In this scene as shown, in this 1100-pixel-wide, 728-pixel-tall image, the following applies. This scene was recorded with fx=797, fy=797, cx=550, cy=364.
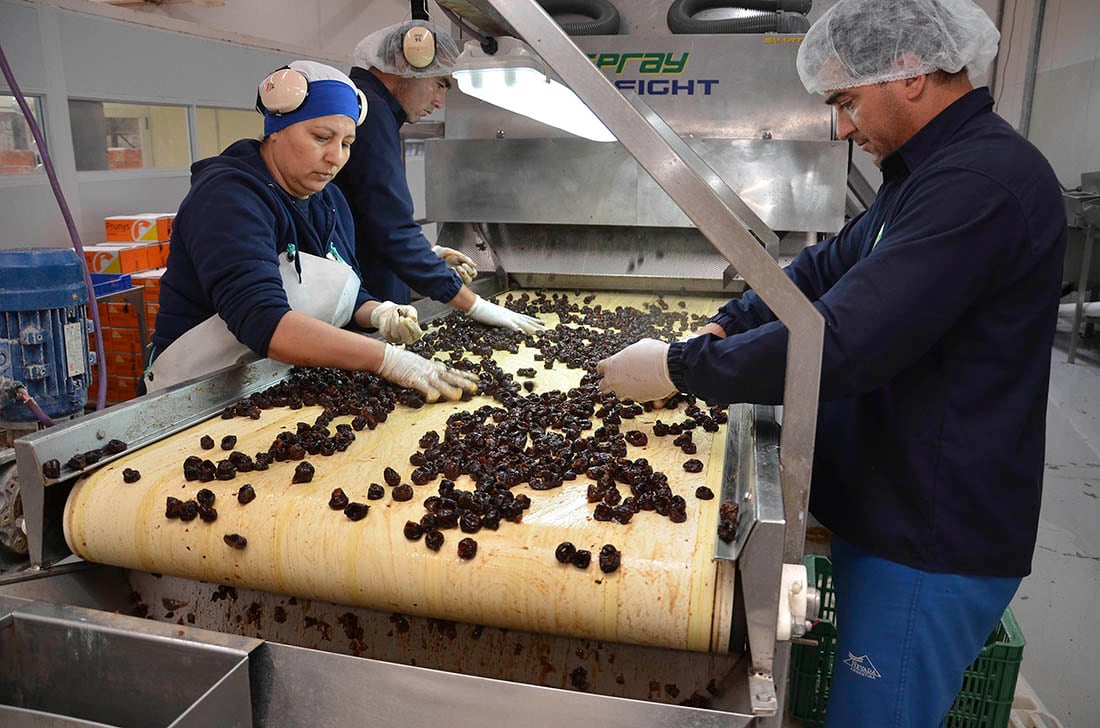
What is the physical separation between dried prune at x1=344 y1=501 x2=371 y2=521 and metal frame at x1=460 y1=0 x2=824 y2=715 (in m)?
0.76

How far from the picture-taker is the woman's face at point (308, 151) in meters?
2.54

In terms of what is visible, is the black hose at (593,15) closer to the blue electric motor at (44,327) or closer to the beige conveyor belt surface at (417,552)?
the blue electric motor at (44,327)

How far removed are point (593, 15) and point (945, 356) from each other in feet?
12.5

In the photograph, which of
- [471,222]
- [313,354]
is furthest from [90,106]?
[313,354]

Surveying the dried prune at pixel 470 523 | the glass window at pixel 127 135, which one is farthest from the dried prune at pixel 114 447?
the glass window at pixel 127 135

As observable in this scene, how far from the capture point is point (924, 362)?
1692 millimetres

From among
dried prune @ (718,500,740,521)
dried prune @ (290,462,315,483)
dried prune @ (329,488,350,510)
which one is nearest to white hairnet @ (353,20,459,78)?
dried prune @ (290,462,315,483)

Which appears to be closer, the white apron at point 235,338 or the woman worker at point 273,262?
the woman worker at point 273,262

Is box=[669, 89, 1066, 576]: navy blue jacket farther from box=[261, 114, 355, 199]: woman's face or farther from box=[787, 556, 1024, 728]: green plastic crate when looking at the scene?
box=[261, 114, 355, 199]: woman's face

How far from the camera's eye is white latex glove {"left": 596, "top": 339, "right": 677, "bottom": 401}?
1.91 meters

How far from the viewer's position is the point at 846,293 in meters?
1.52

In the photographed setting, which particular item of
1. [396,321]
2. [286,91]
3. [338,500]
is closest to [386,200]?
[396,321]

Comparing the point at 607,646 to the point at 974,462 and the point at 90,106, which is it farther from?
the point at 90,106

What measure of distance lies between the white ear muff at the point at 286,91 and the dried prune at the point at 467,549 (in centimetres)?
163
